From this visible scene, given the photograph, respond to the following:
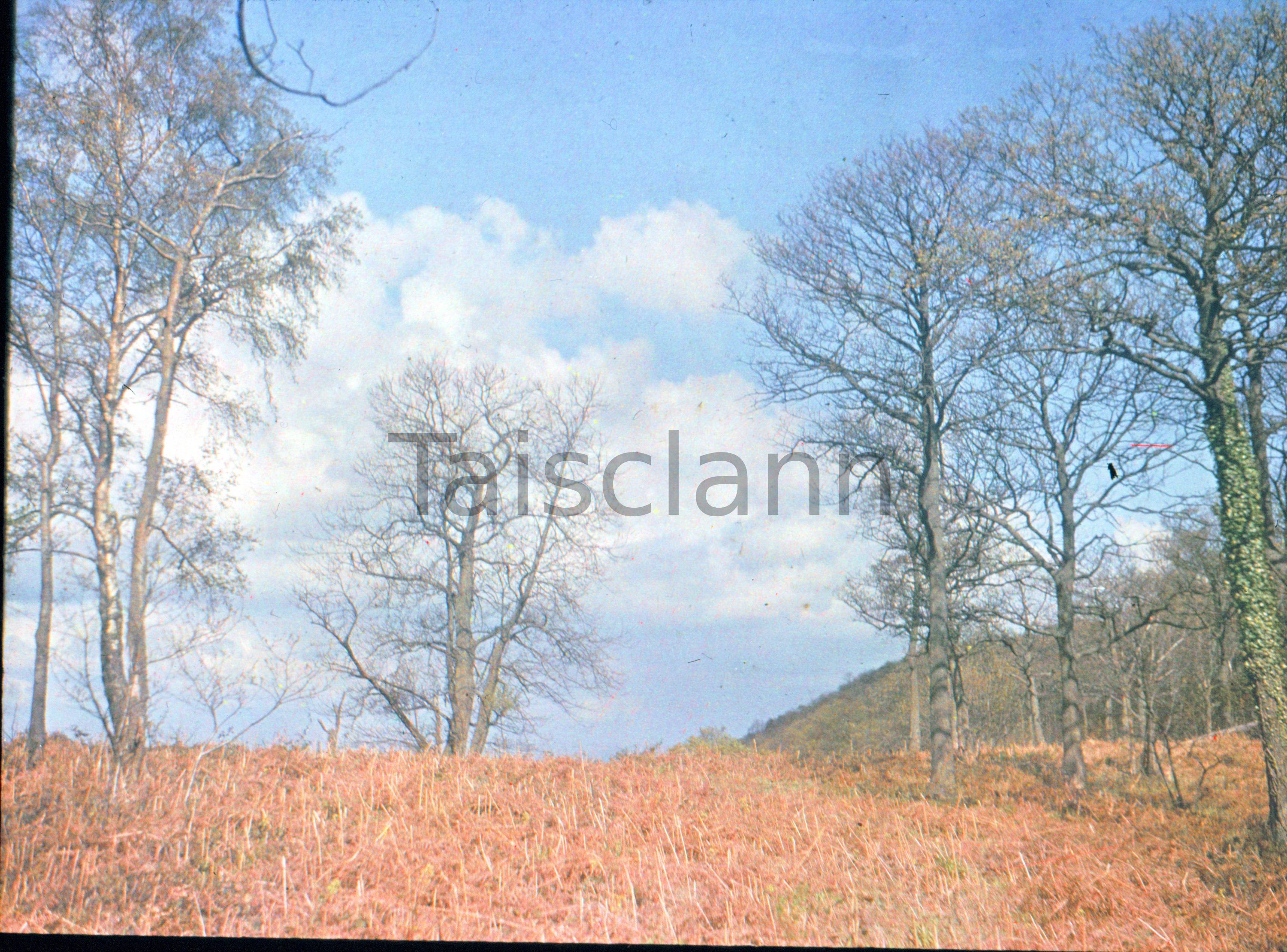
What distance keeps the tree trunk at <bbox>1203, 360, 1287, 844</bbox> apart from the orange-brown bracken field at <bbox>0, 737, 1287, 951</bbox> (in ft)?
3.16

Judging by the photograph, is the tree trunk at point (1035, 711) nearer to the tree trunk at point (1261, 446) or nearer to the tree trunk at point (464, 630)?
the tree trunk at point (1261, 446)

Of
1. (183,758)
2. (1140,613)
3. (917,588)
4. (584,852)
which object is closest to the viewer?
(584,852)

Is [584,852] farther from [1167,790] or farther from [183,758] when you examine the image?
[1167,790]

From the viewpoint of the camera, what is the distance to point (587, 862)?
7.10 metres

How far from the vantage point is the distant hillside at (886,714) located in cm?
1273

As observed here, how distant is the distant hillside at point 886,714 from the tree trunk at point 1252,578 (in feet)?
18.3

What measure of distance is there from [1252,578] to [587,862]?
27.6 ft

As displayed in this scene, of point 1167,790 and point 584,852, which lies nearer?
point 584,852

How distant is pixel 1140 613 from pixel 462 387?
13087mm

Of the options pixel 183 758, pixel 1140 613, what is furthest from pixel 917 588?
pixel 183 758

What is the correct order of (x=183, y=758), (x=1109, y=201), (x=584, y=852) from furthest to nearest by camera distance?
(x=1109, y=201) < (x=183, y=758) < (x=584, y=852)

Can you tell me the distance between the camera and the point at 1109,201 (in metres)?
10.7

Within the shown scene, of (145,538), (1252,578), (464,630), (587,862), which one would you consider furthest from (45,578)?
(1252,578)

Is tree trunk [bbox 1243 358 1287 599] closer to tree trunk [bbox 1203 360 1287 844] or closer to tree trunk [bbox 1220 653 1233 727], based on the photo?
tree trunk [bbox 1203 360 1287 844]
